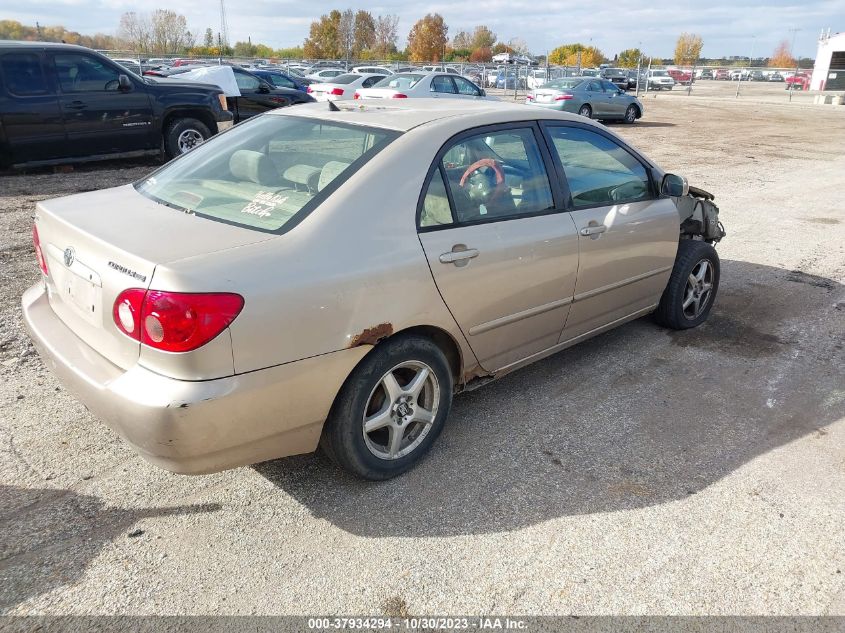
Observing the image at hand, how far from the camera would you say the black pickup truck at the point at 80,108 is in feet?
29.6

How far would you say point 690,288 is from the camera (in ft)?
16.2

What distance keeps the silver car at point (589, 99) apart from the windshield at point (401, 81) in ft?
16.4

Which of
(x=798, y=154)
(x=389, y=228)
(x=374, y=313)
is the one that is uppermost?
(x=389, y=228)

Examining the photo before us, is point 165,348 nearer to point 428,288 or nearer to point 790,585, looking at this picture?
point 428,288

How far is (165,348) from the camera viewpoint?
7.73ft

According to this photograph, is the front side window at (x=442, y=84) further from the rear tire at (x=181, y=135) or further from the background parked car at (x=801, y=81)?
the background parked car at (x=801, y=81)

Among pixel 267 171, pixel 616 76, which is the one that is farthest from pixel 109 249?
pixel 616 76

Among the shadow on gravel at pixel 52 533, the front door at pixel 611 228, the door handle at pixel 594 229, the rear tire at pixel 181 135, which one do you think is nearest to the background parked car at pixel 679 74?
the rear tire at pixel 181 135

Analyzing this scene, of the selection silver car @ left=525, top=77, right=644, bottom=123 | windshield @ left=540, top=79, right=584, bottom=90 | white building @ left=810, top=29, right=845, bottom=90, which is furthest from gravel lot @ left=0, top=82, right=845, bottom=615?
white building @ left=810, top=29, right=845, bottom=90

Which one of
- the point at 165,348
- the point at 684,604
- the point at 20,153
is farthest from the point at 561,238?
the point at 20,153

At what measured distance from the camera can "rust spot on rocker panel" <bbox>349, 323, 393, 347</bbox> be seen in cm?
272

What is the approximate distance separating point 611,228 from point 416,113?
135 cm

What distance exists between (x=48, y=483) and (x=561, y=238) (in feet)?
9.01

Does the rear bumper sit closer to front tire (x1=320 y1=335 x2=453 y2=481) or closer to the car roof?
front tire (x1=320 y1=335 x2=453 y2=481)
